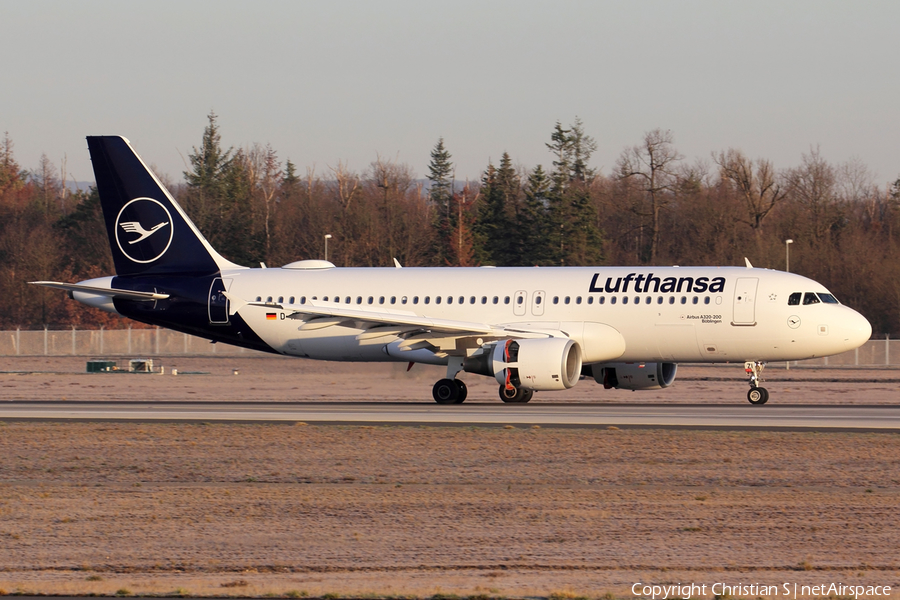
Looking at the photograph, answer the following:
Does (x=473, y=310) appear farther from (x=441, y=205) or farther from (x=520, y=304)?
(x=441, y=205)

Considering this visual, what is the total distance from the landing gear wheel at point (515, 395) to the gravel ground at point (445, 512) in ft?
30.6

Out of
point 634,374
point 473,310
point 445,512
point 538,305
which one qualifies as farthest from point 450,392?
point 445,512

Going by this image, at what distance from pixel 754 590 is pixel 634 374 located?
2419cm

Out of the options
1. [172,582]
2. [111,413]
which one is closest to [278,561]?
[172,582]

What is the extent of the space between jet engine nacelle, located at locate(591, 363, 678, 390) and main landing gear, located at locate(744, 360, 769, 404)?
2.43m

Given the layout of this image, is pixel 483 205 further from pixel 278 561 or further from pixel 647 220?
pixel 278 561

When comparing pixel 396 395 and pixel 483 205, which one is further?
pixel 483 205

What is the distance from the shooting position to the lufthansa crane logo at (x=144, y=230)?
1420 inches

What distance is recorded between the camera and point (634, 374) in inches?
1304

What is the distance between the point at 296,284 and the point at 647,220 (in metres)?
67.7

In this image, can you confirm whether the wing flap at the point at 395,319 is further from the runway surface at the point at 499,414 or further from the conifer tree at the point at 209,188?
the conifer tree at the point at 209,188

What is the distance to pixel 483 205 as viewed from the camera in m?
98.6

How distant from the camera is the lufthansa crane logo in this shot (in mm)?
36062

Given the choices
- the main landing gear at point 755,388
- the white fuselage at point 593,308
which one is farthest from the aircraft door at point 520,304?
the main landing gear at point 755,388
